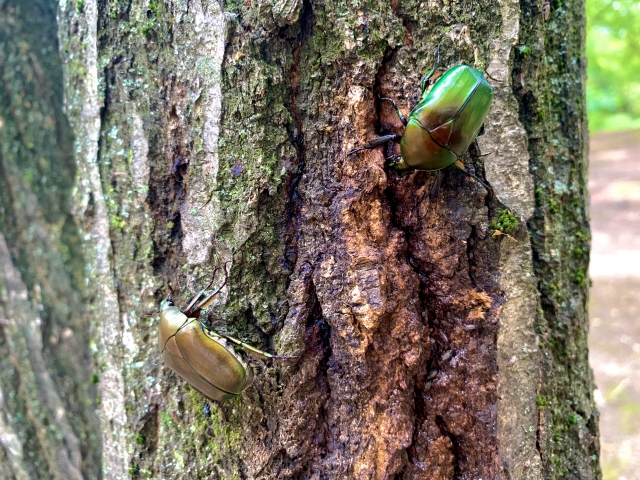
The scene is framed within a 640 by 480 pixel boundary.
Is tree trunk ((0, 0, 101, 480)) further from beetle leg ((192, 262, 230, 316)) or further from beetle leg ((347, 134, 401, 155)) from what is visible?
beetle leg ((347, 134, 401, 155))

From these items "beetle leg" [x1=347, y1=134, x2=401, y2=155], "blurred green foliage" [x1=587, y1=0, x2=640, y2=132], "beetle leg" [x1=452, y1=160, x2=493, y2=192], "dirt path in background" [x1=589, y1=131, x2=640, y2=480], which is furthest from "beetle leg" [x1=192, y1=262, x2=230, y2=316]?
"blurred green foliage" [x1=587, y1=0, x2=640, y2=132]

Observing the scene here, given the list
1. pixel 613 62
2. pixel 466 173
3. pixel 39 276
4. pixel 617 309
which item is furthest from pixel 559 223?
pixel 613 62

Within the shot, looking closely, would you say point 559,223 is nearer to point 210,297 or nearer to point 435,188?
point 435,188

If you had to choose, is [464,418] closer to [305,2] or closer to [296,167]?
[296,167]

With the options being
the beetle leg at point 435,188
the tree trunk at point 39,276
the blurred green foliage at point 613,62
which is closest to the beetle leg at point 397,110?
the beetle leg at point 435,188

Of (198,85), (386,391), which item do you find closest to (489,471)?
(386,391)

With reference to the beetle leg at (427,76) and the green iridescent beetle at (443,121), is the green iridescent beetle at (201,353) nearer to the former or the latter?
the green iridescent beetle at (443,121)
